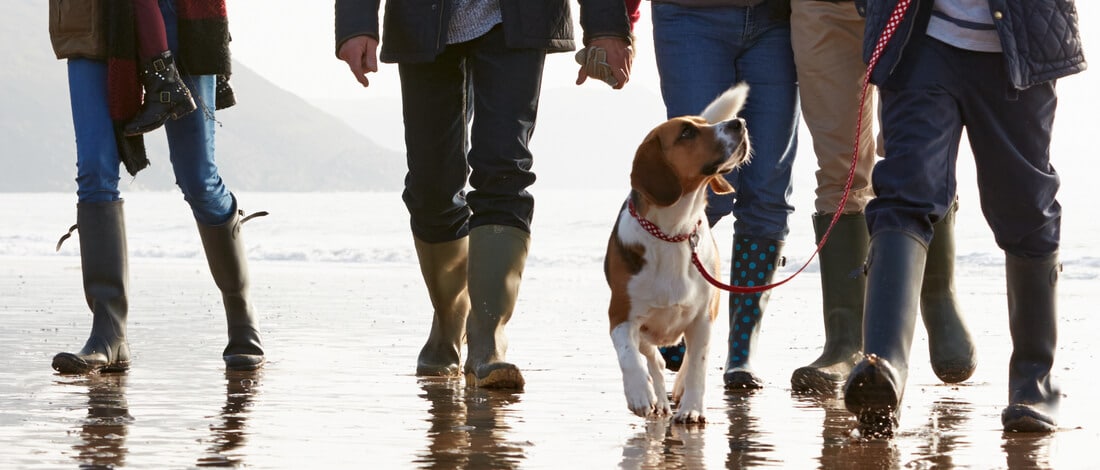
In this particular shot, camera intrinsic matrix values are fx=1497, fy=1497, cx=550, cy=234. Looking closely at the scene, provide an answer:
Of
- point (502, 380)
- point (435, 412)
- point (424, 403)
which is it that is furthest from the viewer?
point (502, 380)

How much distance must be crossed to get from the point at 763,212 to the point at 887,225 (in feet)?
4.53

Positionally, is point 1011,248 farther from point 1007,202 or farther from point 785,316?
point 785,316

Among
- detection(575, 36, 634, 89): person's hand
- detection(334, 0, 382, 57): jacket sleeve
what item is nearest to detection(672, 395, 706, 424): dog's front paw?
detection(575, 36, 634, 89): person's hand

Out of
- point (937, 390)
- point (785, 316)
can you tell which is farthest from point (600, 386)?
point (785, 316)

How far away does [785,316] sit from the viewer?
9289 millimetres

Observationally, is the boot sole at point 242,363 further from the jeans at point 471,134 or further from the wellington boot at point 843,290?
the wellington boot at point 843,290

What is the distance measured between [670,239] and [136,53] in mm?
2221

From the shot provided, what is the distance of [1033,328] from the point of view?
13.7ft

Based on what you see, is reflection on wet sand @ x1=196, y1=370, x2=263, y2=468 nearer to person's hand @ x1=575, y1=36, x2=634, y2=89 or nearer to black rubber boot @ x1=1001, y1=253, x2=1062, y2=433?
person's hand @ x1=575, y1=36, x2=634, y2=89

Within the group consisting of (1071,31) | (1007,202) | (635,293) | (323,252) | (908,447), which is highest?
(1071,31)

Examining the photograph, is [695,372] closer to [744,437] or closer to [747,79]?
[744,437]

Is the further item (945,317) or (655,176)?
(945,317)

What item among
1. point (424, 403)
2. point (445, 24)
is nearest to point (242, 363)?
point (424, 403)

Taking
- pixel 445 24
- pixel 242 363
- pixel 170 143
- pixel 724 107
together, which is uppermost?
pixel 445 24
